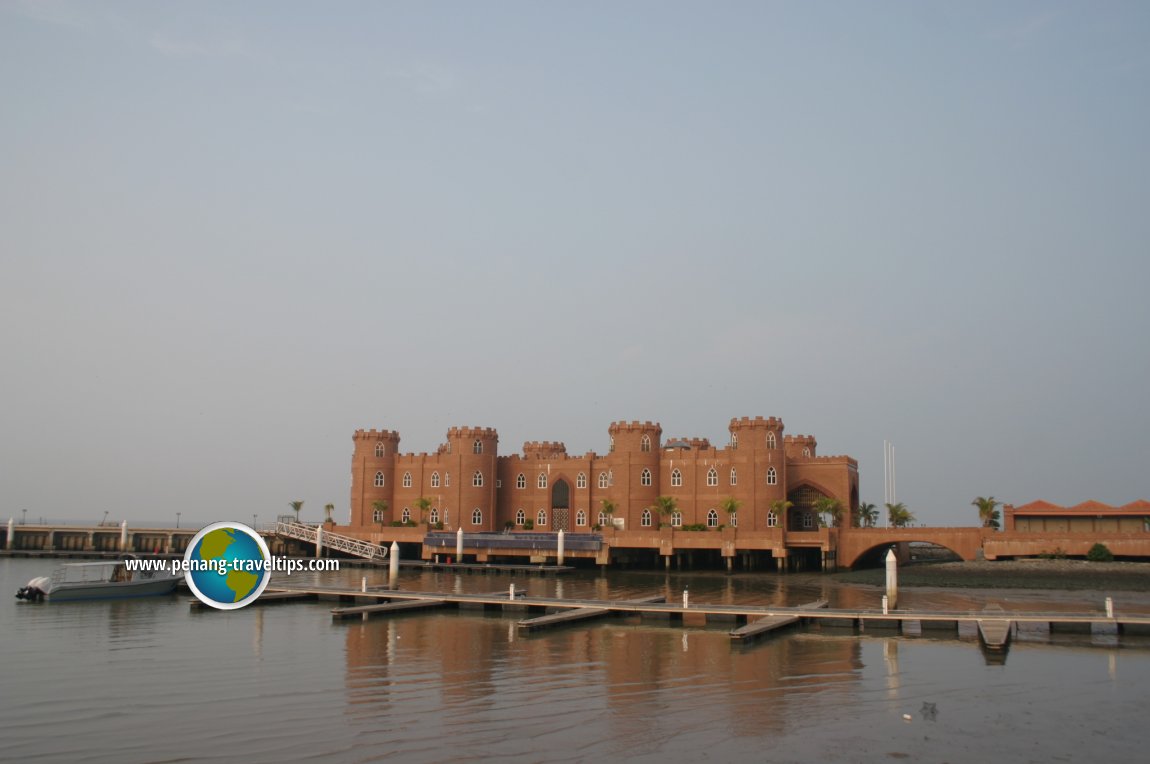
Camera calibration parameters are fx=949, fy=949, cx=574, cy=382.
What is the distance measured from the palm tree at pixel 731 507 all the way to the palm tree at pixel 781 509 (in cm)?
198

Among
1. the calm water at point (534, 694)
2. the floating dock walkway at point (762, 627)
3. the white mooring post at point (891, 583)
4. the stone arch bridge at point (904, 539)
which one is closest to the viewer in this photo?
the calm water at point (534, 694)

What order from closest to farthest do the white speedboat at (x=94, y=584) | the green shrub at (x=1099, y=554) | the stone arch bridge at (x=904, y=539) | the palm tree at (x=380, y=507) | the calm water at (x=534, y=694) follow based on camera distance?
1. the calm water at (x=534, y=694)
2. the white speedboat at (x=94, y=584)
3. the green shrub at (x=1099, y=554)
4. the stone arch bridge at (x=904, y=539)
5. the palm tree at (x=380, y=507)

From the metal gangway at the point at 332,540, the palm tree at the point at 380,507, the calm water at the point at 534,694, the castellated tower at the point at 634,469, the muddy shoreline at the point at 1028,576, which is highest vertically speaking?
the castellated tower at the point at 634,469

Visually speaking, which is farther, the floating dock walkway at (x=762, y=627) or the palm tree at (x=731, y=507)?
the palm tree at (x=731, y=507)

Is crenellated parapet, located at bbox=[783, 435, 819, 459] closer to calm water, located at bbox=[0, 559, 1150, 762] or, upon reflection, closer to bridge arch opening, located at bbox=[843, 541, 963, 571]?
bridge arch opening, located at bbox=[843, 541, 963, 571]

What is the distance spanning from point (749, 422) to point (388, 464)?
32.3 m

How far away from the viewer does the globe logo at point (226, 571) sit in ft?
110

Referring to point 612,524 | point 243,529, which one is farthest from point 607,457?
point 243,529

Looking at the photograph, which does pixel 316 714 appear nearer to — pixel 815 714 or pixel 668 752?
pixel 668 752

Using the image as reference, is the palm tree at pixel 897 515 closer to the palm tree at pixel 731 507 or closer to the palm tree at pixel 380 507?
the palm tree at pixel 731 507

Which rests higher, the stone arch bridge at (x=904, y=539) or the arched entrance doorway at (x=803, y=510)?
the arched entrance doorway at (x=803, y=510)

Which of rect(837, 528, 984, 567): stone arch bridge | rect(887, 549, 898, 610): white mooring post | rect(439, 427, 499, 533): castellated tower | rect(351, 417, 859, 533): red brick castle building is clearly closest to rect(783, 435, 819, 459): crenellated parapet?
rect(351, 417, 859, 533): red brick castle building

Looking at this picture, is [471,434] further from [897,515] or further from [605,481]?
[897,515]

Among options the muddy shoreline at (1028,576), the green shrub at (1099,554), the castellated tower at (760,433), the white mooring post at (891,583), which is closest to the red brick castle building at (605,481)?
the castellated tower at (760,433)
